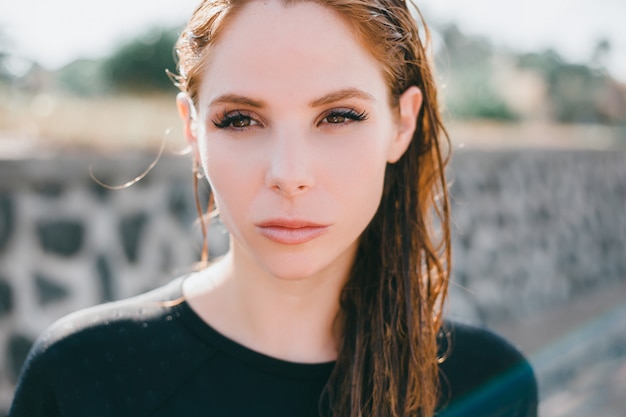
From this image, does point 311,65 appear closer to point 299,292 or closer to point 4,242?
point 299,292

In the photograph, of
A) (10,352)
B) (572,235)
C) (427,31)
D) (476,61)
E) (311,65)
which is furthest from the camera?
(476,61)

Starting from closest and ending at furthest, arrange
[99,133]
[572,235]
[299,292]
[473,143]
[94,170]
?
[299,292], [94,170], [99,133], [473,143], [572,235]

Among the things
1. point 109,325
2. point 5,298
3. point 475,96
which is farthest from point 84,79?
point 109,325

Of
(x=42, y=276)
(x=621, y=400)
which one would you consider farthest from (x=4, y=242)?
(x=621, y=400)

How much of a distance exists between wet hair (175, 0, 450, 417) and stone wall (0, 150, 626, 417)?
0.23 meters

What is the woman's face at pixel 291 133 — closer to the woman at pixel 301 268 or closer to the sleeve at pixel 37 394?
the woman at pixel 301 268

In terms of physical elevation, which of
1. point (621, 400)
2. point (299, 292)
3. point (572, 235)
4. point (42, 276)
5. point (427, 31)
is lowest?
point (572, 235)

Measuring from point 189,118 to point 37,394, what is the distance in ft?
2.59

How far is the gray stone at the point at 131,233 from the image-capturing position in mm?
3910

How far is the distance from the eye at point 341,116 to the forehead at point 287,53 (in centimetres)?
6

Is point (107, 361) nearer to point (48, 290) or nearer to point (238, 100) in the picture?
point (238, 100)

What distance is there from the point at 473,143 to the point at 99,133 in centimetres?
447

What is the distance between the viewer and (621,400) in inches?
203

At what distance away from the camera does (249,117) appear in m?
1.50
